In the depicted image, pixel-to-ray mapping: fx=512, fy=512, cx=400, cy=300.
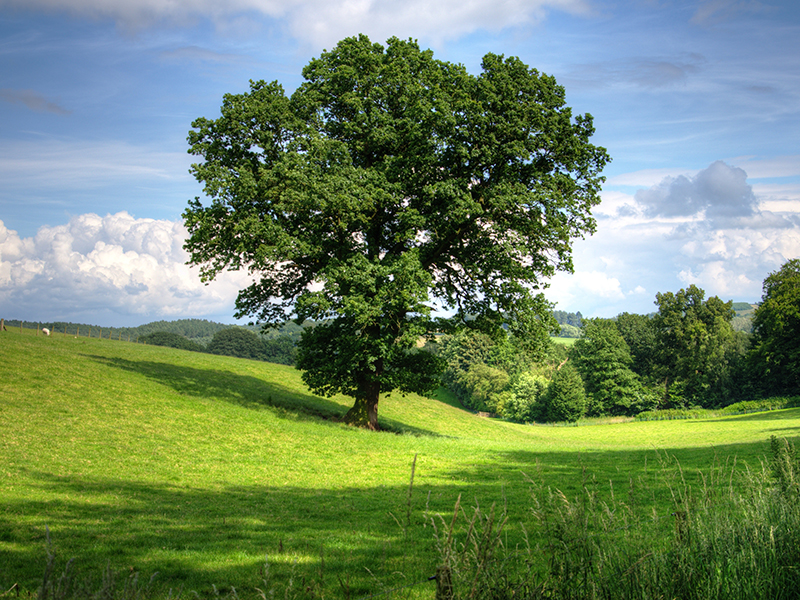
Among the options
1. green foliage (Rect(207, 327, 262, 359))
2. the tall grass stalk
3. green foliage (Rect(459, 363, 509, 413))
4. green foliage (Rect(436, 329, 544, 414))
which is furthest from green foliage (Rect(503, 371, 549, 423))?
the tall grass stalk

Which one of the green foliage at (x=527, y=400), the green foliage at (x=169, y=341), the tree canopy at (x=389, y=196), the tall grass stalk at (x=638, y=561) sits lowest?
the green foliage at (x=527, y=400)

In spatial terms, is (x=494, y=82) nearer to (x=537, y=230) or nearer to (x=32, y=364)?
(x=537, y=230)

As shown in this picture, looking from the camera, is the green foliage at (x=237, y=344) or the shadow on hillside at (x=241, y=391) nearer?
the shadow on hillside at (x=241, y=391)

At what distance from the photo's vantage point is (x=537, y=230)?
23.9 metres

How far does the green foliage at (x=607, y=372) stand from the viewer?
84.4m

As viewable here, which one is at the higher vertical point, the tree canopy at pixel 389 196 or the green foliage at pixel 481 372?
the tree canopy at pixel 389 196

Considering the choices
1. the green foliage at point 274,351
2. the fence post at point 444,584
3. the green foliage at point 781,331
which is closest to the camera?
the fence post at point 444,584

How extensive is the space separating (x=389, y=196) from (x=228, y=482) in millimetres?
13378

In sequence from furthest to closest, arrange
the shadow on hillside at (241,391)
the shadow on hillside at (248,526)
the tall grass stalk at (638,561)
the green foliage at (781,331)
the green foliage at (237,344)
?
the green foliage at (237,344) < the green foliage at (781,331) < the shadow on hillside at (241,391) < the shadow on hillside at (248,526) < the tall grass stalk at (638,561)

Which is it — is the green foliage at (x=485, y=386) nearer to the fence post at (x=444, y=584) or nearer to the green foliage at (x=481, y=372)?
the green foliage at (x=481, y=372)

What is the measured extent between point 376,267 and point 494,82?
33.5ft

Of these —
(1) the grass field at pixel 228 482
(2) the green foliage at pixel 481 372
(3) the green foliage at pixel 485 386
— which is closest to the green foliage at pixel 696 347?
(2) the green foliage at pixel 481 372

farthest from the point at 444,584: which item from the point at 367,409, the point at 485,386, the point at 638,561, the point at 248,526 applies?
the point at 485,386

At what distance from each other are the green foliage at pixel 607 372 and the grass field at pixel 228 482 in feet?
213
